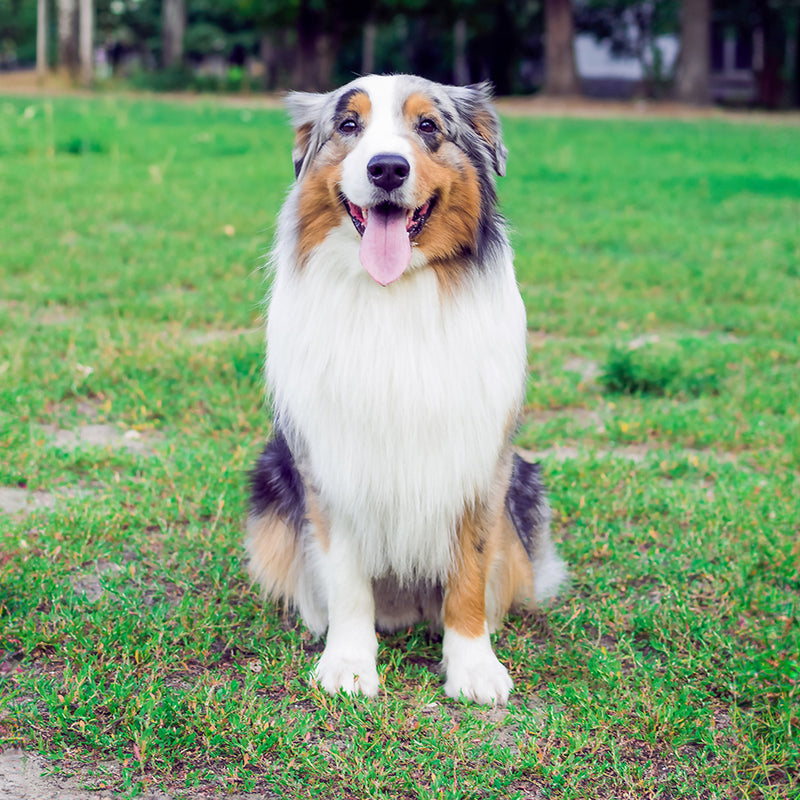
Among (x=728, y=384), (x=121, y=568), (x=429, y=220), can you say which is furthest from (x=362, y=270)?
(x=728, y=384)

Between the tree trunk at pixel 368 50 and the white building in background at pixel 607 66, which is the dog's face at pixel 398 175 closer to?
the tree trunk at pixel 368 50

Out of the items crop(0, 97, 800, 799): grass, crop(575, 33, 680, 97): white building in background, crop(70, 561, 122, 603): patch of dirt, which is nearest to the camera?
crop(0, 97, 800, 799): grass

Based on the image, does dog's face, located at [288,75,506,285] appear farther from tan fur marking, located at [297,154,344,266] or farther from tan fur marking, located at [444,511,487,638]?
tan fur marking, located at [444,511,487,638]

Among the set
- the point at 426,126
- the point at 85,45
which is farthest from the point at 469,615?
the point at 85,45

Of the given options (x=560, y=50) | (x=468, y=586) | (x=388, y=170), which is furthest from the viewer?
(x=560, y=50)

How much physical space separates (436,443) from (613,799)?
3.47 feet

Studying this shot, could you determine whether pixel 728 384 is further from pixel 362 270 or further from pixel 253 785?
pixel 253 785

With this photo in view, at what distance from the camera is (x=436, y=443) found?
2908mm

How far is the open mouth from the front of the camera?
2.83 metres

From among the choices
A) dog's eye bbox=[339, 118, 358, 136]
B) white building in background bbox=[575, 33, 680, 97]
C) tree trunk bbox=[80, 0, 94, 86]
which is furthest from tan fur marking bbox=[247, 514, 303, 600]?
white building in background bbox=[575, 33, 680, 97]

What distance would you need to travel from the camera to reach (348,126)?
2.97m

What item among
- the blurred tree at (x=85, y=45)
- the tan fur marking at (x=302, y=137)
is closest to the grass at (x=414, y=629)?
the tan fur marking at (x=302, y=137)

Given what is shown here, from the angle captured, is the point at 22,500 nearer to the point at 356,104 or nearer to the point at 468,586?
the point at 468,586

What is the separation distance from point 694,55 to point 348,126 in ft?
85.5
